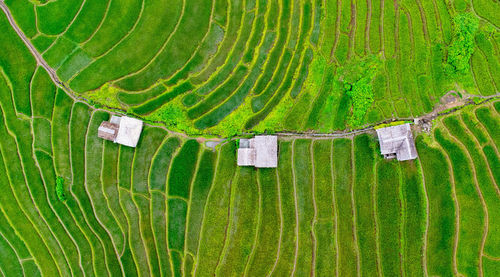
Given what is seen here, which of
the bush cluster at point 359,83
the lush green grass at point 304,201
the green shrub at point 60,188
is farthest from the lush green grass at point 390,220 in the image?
the green shrub at point 60,188

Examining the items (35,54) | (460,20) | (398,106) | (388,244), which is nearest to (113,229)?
(35,54)

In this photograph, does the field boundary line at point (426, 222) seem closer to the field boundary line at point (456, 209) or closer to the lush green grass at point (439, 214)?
the lush green grass at point (439, 214)

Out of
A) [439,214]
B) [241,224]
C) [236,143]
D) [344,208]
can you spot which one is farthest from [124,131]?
[439,214]

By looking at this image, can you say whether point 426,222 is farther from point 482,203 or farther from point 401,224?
point 482,203

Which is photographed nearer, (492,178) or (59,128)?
(492,178)

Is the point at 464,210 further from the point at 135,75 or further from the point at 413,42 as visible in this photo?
the point at 135,75
